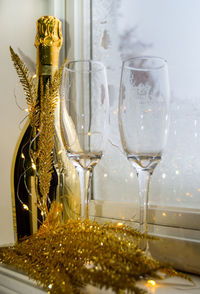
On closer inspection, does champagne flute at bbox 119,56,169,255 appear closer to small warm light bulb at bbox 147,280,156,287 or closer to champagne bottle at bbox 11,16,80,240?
small warm light bulb at bbox 147,280,156,287

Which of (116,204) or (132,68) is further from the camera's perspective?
(116,204)

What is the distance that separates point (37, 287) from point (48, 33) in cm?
44

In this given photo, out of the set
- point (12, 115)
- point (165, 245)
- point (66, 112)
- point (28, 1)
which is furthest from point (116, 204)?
point (28, 1)

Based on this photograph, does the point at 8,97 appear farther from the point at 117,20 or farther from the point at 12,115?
the point at 117,20

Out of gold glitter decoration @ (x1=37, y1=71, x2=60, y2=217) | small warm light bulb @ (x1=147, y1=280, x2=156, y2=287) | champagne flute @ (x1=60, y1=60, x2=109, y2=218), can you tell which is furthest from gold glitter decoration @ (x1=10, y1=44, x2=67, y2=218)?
small warm light bulb @ (x1=147, y1=280, x2=156, y2=287)

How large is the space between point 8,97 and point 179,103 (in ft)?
1.50

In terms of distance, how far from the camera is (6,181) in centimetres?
82

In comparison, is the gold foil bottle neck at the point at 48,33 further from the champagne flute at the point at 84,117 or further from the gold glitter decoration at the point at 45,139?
the champagne flute at the point at 84,117

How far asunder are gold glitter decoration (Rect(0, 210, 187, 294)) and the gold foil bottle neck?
1.14 ft

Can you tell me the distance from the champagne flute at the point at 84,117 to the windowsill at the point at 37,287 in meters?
0.12

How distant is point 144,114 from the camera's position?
0.41 meters

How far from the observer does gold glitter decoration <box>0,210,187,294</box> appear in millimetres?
298

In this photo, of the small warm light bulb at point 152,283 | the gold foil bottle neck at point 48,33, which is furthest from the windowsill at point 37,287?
the gold foil bottle neck at point 48,33

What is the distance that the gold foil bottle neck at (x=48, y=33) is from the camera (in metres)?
0.62
